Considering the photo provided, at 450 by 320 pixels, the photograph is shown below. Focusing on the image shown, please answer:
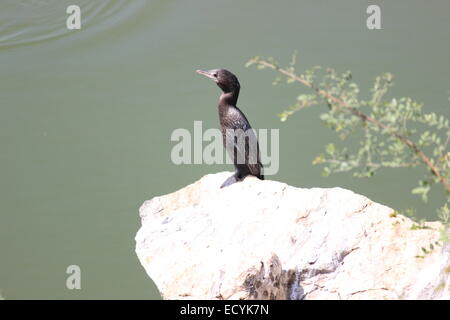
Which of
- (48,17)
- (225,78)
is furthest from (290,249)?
(48,17)

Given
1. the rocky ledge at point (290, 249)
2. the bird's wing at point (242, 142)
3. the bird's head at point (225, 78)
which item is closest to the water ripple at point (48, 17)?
the bird's head at point (225, 78)

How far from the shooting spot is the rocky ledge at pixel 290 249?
11.2 feet

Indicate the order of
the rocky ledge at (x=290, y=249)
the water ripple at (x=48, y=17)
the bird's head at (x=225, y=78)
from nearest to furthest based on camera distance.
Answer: the rocky ledge at (x=290, y=249), the bird's head at (x=225, y=78), the water ripple at (x=48, y=17)

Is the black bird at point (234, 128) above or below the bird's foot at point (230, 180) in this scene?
above

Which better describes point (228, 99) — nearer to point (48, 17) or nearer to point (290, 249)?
point (290, 249)

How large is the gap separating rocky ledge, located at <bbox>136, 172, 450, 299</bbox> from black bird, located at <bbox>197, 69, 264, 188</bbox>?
22 cm

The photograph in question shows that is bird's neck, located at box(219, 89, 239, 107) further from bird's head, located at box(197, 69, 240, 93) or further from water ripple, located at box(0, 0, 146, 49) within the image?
water ripple, located at box(0, 0, 146, 49)

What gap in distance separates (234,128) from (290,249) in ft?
3.69

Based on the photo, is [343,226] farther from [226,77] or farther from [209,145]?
[209,145]

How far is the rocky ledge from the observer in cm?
Answer: 341

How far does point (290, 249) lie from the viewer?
3.96m

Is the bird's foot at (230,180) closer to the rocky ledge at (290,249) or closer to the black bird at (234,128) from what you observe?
the black bird at (234,128)

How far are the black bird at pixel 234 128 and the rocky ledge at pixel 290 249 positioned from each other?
8.7 inches
